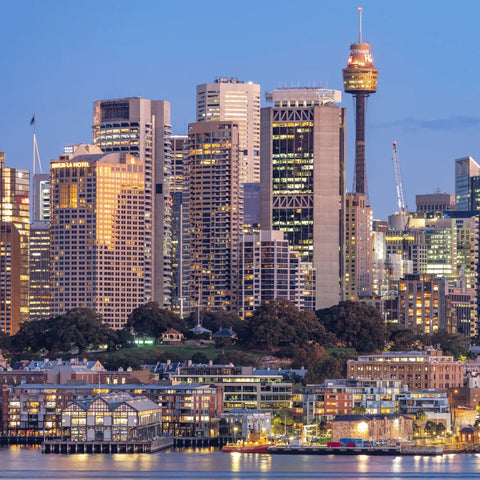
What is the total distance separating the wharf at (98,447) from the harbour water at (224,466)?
5.71 feet

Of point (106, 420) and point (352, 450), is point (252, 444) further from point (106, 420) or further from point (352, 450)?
point (106, 420)

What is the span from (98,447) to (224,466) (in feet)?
82.4

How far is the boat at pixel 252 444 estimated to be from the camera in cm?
18400

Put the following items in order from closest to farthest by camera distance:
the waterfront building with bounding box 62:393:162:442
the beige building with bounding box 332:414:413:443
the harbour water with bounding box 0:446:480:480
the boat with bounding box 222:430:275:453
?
the harbour water with bounding box 0:446:480:480 < the boat with bounding box 222:430:275:453 < the beige building with bounding box 332:414:413:443 < the waterfront building with bounding box 62:393:162:442

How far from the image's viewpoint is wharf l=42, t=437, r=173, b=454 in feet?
607

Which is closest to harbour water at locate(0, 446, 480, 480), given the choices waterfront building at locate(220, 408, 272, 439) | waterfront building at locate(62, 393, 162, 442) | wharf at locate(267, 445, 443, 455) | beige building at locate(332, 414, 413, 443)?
wharf at locate(267, 445, 443, 455)

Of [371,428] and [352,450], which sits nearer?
[352,450]

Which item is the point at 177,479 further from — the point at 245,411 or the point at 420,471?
the point at 245,411

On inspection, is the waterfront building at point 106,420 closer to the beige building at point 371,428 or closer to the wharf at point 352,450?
the wharf at point 352,450

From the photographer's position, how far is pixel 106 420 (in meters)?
187

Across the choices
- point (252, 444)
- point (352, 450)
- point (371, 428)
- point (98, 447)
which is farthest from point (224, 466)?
point (371, 428)

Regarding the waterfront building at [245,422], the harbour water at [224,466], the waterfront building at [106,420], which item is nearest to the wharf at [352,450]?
the harbour water at [224,466]

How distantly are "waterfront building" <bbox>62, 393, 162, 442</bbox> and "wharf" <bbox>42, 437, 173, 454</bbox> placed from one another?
822 millimetres

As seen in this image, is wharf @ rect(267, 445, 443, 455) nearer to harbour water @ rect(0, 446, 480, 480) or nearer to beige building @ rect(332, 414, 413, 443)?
harbour water @ rect(0, 446, 480, 480)
